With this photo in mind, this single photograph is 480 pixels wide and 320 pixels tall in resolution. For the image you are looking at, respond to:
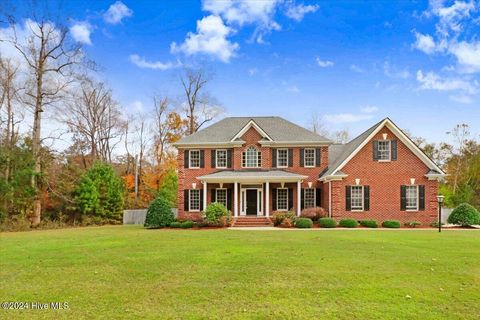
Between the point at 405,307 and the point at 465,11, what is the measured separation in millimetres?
18308

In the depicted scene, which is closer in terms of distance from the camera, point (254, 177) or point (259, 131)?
point (254, 177)

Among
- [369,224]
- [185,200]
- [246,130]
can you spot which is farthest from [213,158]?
[369,224]

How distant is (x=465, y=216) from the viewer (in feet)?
73.8

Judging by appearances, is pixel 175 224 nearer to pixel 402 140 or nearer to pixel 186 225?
pixel 186 225

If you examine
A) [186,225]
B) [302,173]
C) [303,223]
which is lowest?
[186,225]

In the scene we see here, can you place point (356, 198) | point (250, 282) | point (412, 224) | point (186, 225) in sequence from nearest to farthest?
point (250, 282), point (186, 225), point (412, 224), point (356, 198)

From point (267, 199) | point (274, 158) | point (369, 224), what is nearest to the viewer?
point (369, 224)

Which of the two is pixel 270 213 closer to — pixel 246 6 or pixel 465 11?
pixel 246 6

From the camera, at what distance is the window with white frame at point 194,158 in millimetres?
27625

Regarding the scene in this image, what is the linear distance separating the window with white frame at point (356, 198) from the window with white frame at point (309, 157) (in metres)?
Result: 3.91

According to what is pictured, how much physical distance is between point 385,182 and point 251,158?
9569 millimetres

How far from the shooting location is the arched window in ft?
89.8

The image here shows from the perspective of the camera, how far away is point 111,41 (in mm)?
23281

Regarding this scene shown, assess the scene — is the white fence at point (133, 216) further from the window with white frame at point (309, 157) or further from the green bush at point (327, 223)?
the green bush at point (327, 223)
